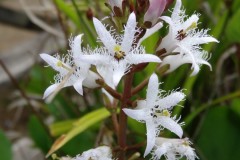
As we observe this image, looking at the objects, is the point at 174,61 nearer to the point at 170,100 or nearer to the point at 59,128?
the point at 170,100

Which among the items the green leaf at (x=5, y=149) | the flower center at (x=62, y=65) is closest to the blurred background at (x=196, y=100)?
the green leaf at (x=5, y=149)

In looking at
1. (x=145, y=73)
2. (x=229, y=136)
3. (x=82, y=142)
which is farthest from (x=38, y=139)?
(x=229, y=136)

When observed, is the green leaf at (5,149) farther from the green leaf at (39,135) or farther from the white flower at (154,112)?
the white flower at (154,112)

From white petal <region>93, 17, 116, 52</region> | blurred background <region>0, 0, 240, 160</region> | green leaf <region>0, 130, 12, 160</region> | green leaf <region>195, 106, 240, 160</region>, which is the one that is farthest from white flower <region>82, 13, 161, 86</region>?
green leaf <region>195, 106, 240, 160</region>

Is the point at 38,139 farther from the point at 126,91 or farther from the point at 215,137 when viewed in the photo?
the point at 126,91

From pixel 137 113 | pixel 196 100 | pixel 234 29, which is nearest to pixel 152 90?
pixel 137 113

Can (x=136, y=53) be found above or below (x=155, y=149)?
above

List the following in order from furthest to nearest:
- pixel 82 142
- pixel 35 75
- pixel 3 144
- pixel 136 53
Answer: pixel 35 75 < pixel 82 142 < pixel 3 144 < pixel 136 53

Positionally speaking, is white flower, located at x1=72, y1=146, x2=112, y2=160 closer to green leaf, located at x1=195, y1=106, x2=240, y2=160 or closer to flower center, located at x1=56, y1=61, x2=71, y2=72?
flower center, located at x1=56, y1=61, x2=71, y2=72
